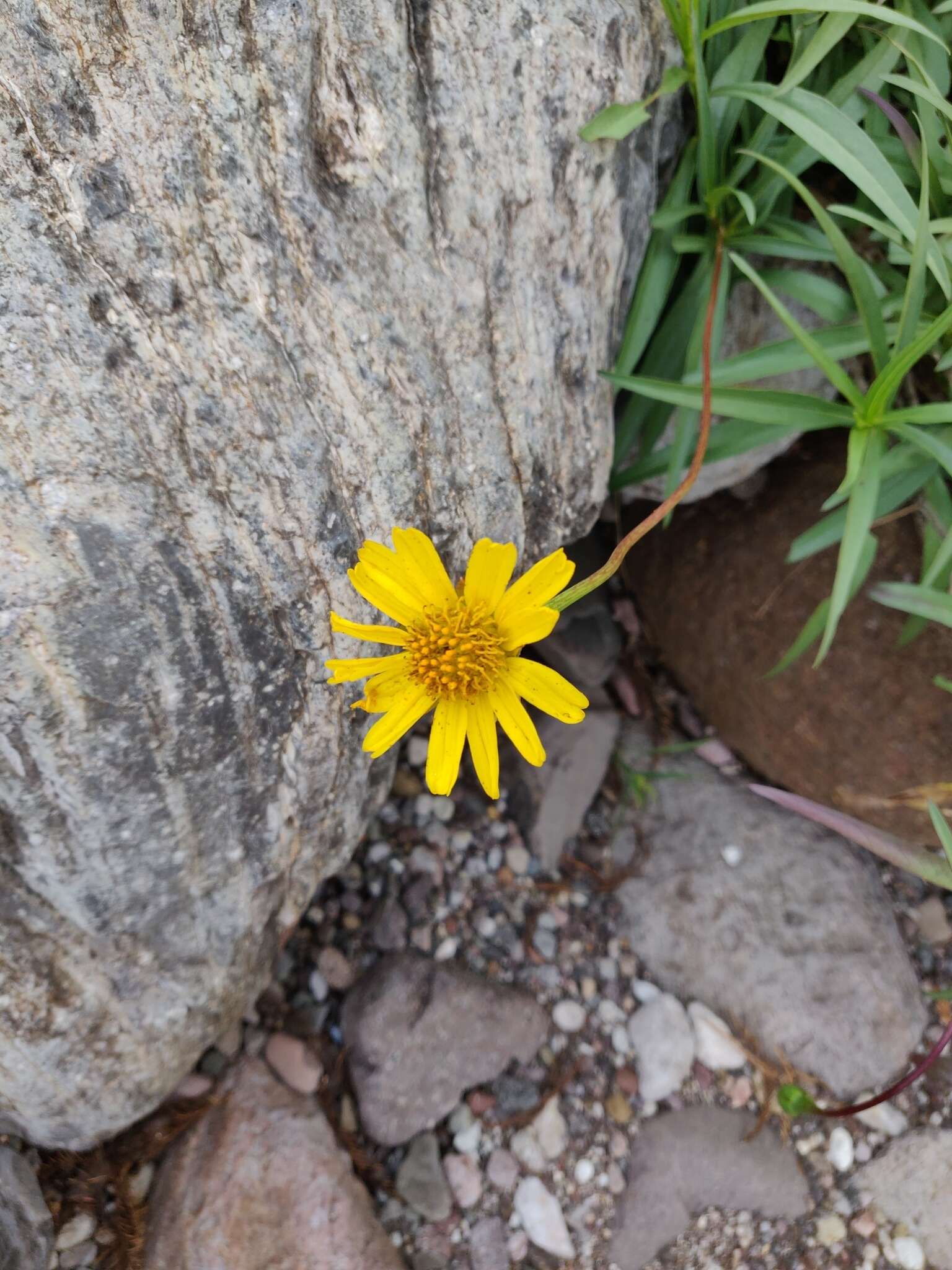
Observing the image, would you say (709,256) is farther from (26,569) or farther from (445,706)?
(26,569)

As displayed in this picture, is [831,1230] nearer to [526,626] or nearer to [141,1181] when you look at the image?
[141,1181]

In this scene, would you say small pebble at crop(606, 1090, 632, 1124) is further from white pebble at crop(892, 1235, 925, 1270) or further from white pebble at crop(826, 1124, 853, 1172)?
white pebble at crop(892, 1235, 925, 1270)

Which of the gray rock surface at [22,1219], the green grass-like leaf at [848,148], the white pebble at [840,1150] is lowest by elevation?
the white pebble at [840,1150]

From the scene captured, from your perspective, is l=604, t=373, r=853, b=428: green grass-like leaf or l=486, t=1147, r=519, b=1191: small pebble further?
l=486, t=1147, r=519, b=1191: small pebble

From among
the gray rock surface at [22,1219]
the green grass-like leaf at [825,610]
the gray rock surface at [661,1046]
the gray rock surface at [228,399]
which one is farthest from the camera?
the gray rock surface at [661,1046]

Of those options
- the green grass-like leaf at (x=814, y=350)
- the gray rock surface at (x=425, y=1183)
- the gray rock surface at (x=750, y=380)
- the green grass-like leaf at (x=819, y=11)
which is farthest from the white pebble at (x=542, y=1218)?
the green grass-like leaf at (x=819, y=11)

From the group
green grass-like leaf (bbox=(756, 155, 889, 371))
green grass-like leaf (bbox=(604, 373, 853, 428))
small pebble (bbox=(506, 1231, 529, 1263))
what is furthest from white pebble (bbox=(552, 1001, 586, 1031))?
green grass-like leaf (bbox=(756, 155, 889, 371))

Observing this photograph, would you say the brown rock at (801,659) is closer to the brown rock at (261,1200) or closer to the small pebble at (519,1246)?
the small pebble at (519,1246)
